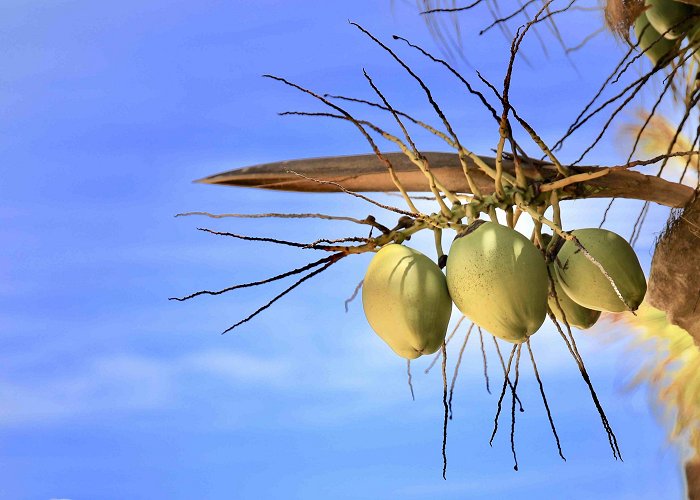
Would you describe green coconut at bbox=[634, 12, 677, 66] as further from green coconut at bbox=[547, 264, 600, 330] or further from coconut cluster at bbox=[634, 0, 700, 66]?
green coconut at bbox=[547, 264, 600, 330]

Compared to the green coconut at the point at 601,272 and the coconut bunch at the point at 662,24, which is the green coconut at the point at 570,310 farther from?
the coconut bunch at the point at 662,24

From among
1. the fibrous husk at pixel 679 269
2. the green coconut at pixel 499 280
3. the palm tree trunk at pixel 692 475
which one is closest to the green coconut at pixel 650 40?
the fibrous husk at pixel 679 269

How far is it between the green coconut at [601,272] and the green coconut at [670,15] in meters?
0.66

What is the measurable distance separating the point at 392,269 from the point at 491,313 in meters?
0.17

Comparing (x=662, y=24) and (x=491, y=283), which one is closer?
(x=491, y=283)

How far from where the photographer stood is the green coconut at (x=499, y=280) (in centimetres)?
144

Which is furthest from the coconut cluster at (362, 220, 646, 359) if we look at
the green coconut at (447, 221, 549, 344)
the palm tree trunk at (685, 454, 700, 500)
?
the palm tree trunk at (685, 454, 700, 500)

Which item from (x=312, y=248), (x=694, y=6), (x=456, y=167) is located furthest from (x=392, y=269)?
(x=694, y=6)

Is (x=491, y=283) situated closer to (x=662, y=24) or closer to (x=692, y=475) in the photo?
(x=662, y=24)

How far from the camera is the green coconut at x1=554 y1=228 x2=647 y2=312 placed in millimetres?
1559

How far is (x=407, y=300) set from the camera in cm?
148

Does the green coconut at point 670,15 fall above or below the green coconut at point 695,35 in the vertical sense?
above

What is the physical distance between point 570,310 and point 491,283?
0.31 meters

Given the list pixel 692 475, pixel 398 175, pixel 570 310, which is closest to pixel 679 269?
pixel 570 310
